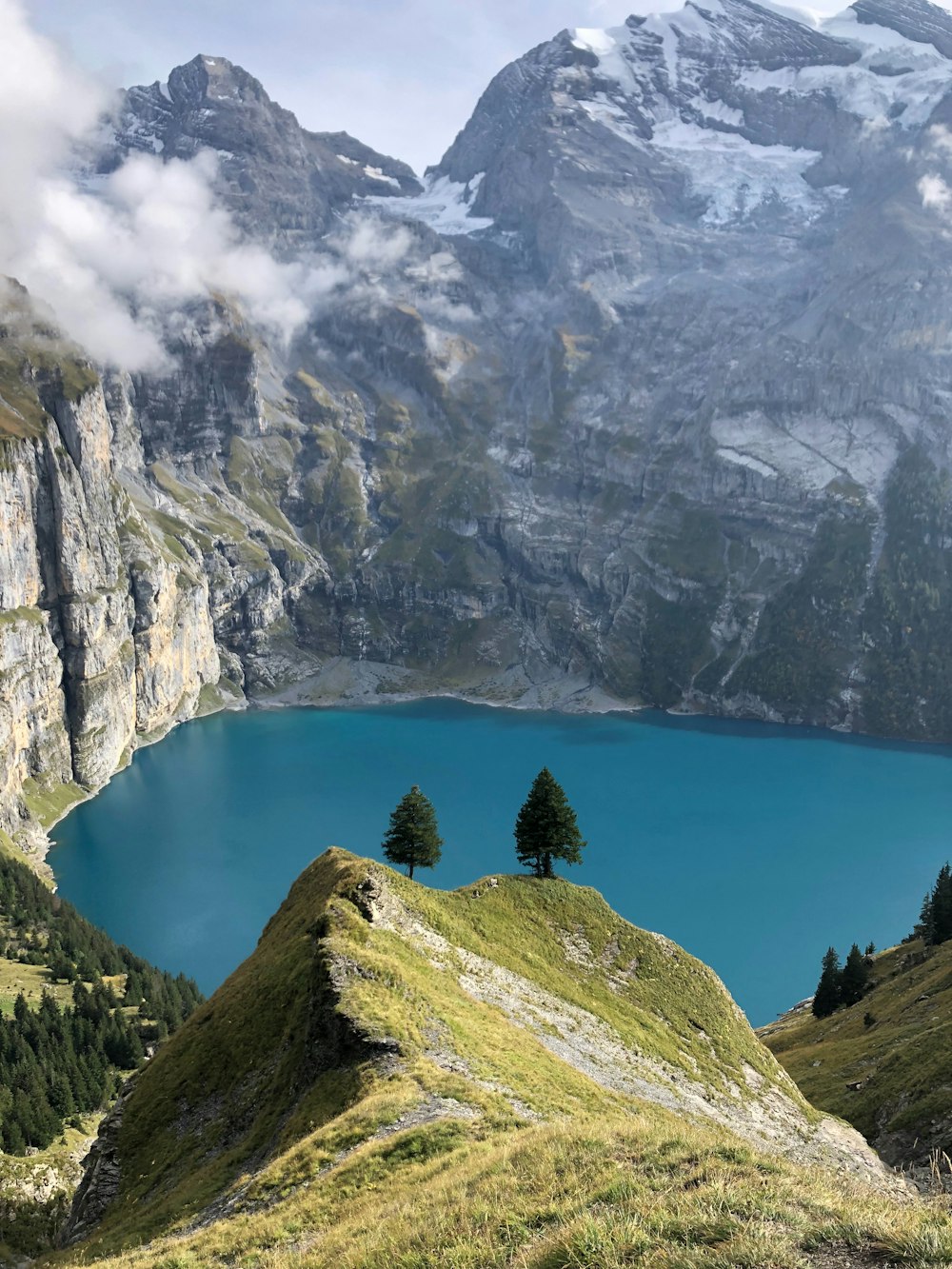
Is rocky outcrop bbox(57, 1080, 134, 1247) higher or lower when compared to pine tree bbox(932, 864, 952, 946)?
lower

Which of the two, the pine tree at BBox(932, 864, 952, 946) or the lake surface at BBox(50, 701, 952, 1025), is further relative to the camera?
the lake surface at BBox(50, 701, 952, 1025)

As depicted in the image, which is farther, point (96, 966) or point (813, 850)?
point (813, 850)

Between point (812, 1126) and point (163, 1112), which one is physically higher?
point (163, 1112)

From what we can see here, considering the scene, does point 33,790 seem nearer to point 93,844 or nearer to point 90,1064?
point 93,844

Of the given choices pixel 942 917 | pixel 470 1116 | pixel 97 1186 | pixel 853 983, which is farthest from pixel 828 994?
pixel 97 1186

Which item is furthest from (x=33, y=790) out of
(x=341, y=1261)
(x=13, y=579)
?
(x=341, y=1261)

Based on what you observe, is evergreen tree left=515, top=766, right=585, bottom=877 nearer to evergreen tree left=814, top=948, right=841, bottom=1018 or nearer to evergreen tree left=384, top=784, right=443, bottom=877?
evergreen tree left=384, top=784, right=443, bottom=877

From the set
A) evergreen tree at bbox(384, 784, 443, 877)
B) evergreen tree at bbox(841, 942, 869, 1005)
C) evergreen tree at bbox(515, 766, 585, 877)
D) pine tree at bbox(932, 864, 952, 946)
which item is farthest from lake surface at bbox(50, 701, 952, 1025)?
evergreen tree at bbox(384, 784, 443, 877)
